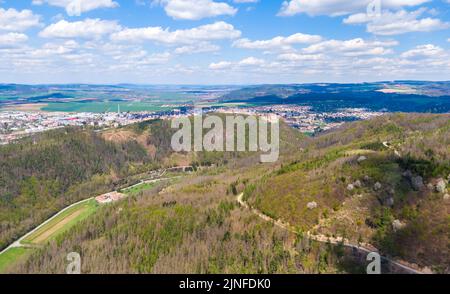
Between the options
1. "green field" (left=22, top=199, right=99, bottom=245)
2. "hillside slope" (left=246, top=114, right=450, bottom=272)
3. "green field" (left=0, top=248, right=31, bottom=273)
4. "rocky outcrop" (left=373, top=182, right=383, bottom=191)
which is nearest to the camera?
"hillside slope" (left=246, top=114, right=450, bottom=272)

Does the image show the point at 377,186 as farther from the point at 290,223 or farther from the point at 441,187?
the point at 290,223

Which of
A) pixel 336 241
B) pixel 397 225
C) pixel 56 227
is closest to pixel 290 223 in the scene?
pixel 336 241

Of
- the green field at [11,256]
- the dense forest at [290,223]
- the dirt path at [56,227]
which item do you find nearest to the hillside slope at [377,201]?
the dense forest at [290,223]

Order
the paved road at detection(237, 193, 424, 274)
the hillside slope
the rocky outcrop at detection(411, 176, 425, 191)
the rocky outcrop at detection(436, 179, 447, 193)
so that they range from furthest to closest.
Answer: the rocky outcrop at detection(411, 176, 425, 191) → the rocky outcrop at detection(436, 179, 447, 193) → the hillside slope → the paved road at detection(237, 193, 424, 274)

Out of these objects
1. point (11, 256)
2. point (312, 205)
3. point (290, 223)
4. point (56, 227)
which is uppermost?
point (312, 205)

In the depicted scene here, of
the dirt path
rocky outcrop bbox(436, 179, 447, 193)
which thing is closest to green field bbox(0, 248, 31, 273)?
the dirt path

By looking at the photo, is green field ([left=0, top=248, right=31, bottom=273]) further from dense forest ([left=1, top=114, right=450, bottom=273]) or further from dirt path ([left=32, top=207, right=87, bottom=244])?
dense forest ([left=1, top=114, right=450, bottom=273])
